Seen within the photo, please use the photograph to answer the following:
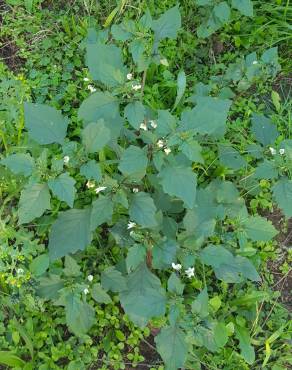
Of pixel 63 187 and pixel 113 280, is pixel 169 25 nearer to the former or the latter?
pixel 63 187

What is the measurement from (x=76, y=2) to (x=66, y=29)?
24cm

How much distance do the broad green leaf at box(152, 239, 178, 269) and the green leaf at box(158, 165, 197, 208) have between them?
1.10 ft

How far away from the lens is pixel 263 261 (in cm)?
278

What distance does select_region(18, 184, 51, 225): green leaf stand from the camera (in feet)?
6.48

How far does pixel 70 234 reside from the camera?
7.72ft

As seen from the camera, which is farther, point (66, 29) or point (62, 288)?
point (66, 29)

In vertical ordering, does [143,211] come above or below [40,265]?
above

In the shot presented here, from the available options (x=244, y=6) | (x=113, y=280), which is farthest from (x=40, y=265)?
(x=244, y=6)

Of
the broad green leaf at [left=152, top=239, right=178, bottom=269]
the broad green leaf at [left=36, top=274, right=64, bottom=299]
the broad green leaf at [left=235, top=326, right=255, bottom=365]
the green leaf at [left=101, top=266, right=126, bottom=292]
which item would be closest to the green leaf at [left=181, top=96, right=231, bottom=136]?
the broad green leaf at [left=152, top=239, right=178, bottom=269]

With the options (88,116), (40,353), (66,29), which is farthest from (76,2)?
(40,353)

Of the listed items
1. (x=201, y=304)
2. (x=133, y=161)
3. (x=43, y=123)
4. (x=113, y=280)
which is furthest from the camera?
(x=113, y=280)

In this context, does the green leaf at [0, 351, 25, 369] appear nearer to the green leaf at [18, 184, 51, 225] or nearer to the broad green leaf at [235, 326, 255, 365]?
the green leaf at [18, 184, 51, 225]

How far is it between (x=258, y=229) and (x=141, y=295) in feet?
2.02

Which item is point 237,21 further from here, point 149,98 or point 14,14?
point 14,14
